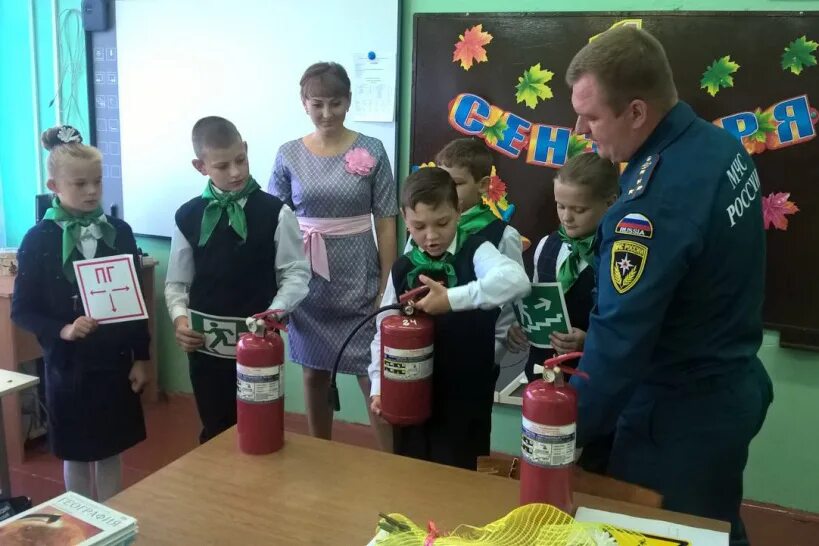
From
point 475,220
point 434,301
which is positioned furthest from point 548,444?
point 475,220

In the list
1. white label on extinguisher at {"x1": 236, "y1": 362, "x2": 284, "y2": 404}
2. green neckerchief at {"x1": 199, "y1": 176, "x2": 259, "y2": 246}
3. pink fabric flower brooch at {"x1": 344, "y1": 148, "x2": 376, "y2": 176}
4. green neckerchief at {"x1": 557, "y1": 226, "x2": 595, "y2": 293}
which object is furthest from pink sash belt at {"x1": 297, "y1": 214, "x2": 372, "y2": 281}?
white label on extinguisher at {"x1": 236, "y1": 362, "x2": 284, "y2": 404}

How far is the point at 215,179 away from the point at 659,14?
66.6 inches

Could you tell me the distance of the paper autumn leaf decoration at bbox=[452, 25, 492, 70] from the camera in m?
2.77

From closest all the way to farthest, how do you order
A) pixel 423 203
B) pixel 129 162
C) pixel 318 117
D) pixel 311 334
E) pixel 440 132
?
pixel 423 203, pixel 318 117, pixel 311 334, pixel 440 132, pixel 129 162

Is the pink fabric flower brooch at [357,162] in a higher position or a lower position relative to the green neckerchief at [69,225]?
higher

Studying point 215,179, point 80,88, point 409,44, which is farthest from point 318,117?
point 80,88

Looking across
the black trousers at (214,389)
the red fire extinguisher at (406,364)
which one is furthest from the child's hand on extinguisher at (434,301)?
the black trousers at (214,389)

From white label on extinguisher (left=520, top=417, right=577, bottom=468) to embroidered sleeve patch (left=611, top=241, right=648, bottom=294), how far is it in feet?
1.06

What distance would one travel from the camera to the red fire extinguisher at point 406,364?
147 centimetres

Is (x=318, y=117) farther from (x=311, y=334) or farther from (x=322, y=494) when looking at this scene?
(x=322, y=494)

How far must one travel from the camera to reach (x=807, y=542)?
99.7 inches

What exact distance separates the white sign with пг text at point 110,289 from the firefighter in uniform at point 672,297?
1.29 m

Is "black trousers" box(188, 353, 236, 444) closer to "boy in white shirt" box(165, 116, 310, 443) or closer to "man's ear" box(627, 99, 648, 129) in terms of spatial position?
"boy in white shirt" box(165, 116, 310, 443)

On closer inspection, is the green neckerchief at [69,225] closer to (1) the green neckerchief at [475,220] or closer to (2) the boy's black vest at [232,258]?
(2) the boy's black vest at [232,258]
